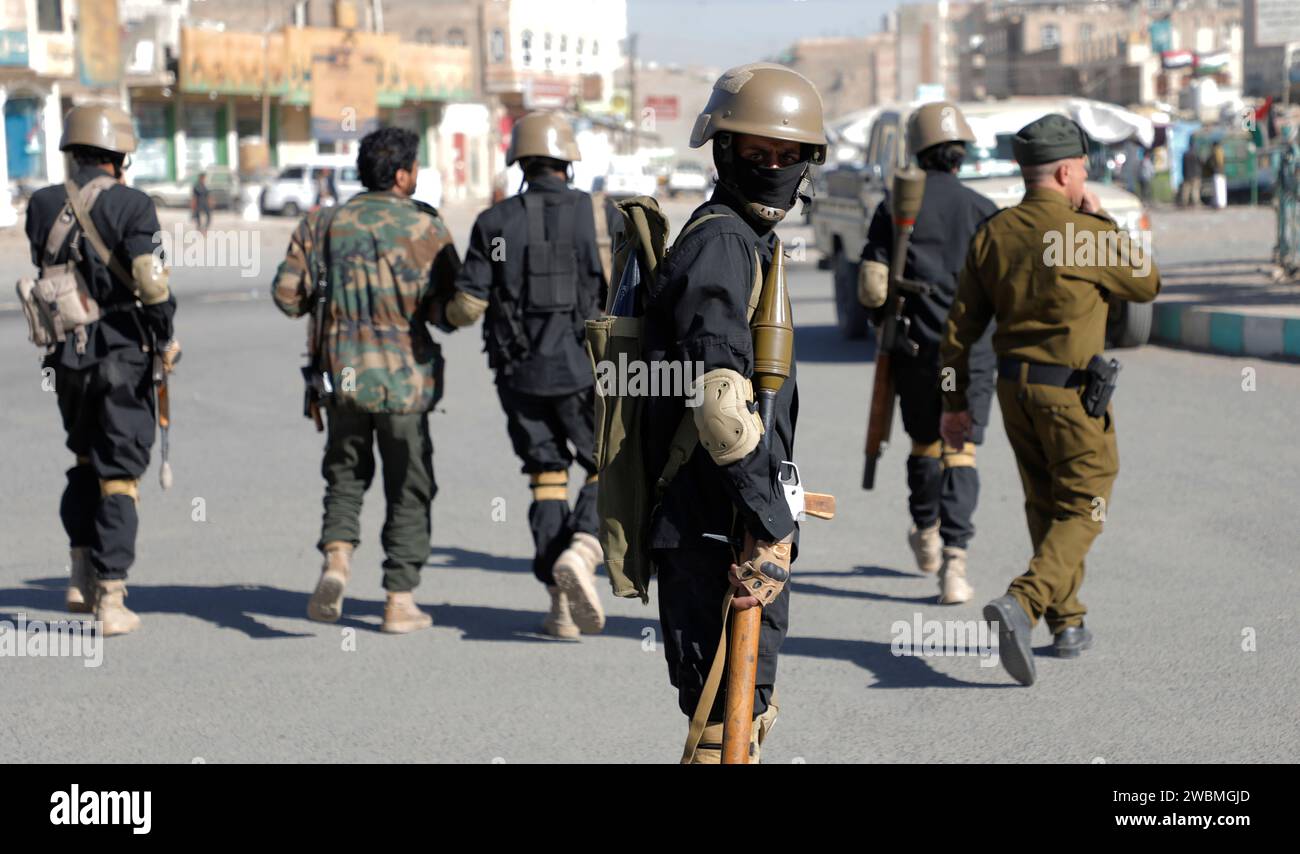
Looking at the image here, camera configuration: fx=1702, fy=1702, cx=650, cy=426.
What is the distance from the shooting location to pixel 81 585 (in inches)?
266

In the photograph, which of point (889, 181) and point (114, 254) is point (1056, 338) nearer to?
point (114, 254)

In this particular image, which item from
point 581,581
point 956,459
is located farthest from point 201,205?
point 581,581

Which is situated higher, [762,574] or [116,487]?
[762,574]

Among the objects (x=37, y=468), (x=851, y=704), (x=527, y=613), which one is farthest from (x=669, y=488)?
(x=37, y=468)

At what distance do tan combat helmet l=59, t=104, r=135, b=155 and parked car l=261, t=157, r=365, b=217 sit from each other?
38657 millimetres

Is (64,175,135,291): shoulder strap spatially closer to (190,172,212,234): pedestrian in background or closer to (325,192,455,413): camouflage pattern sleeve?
(325,192,455,413): camouflage pattern sleeve

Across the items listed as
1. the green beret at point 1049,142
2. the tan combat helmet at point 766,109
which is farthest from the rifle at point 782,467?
the green beret at point 1049,142

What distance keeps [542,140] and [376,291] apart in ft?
2.75

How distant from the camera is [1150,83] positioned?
287ft

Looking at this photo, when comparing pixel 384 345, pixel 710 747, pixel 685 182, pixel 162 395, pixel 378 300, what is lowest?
pixel 710 747

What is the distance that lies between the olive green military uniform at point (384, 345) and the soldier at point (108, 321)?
555 mm

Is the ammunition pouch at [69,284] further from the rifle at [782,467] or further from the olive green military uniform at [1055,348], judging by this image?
the rifle at [782,467]

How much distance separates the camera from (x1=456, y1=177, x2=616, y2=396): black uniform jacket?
6.32 metres
